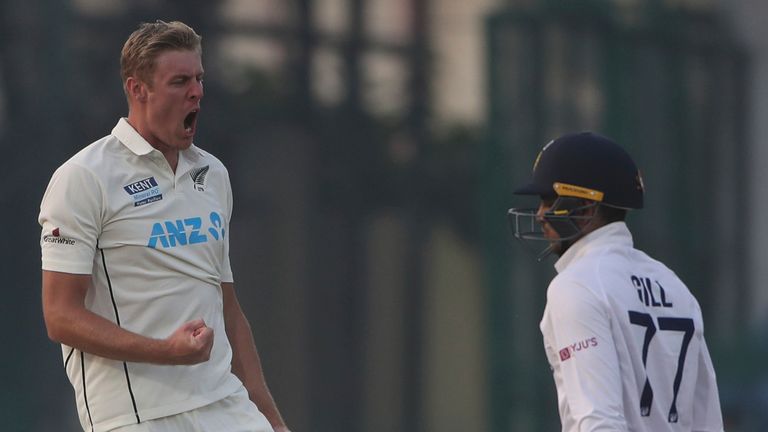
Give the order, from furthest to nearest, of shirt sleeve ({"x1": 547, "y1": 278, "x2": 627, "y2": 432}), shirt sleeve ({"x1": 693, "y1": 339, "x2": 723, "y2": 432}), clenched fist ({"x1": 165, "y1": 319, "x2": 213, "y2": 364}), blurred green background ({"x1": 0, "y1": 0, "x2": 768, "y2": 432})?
blurred green background ({"x1": 0, "y1": 0, "x2": 768, "y2": 432}) → shirt sleeve ({"x1": 693, "y1": 339, "x2": 723, "y2": 432}) → shirt sleeve ({"x1": 547, "y1": 278, "x2": 627, "y2": 432}) → clenched fist ({"x1": 165, "y1": 319, "x2": 213, "y2": 364})

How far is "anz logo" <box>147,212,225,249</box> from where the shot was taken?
12.6 ft

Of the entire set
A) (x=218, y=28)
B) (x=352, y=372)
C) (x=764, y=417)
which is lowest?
(x=764, y=417)

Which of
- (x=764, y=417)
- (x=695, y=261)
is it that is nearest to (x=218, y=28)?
(x=695, y=261)

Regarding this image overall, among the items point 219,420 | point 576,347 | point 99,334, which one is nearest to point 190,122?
point 99,334

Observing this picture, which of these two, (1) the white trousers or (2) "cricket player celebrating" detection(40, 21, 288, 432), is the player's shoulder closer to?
(2) "cricket player celebrating" detection(40, 21, 288, 432)

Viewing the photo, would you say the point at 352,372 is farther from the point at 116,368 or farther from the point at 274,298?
the point at 116,368

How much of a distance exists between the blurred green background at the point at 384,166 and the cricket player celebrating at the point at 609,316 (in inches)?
241

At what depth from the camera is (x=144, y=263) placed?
3.82 m

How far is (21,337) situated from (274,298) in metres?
1.80

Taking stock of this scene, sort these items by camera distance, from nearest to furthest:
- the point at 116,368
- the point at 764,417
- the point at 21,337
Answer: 1. the point at 116,368
2. the point at 21,337
3. the point at 764,417

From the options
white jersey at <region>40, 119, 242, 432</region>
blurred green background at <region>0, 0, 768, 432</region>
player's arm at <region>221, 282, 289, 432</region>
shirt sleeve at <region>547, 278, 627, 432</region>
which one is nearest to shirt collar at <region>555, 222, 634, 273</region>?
shirt sleeve at <region>547, 278, 627, 432</region>

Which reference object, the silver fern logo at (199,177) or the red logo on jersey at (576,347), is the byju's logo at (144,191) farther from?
the red logo on jersey at (576,347)

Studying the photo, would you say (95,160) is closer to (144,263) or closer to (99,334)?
(144,263)

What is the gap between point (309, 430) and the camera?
1072cm
